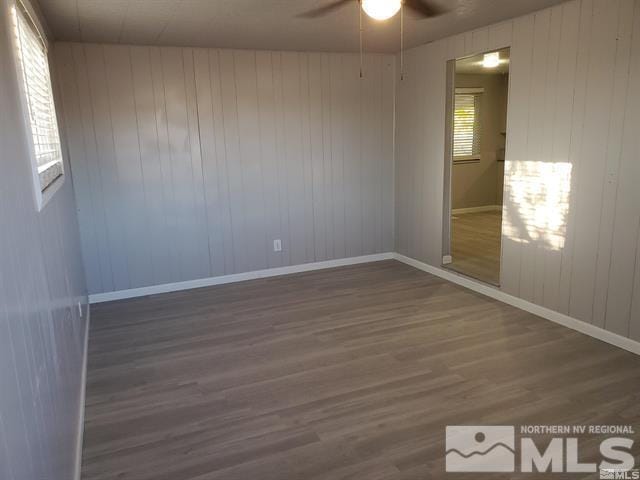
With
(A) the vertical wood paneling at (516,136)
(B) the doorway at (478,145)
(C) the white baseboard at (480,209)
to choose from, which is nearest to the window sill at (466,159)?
(B) the doorway at (478,145)

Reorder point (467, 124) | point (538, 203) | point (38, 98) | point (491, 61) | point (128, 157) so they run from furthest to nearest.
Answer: point (467, 124), point (491, 61), point (128, 157), point (538, 203), point (38, 98)

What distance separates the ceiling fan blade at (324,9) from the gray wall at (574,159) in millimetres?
1481

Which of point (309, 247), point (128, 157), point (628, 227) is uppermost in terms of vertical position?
point (128, 157)

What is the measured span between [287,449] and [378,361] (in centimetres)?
102

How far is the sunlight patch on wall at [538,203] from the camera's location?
3551 millimetres

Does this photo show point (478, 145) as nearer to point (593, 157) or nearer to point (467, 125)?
point (467, 125)

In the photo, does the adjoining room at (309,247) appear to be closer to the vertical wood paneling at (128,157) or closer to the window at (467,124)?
the vertical wood paneling at (128,157)

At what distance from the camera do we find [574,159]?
3.41 meters

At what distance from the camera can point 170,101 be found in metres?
4.49

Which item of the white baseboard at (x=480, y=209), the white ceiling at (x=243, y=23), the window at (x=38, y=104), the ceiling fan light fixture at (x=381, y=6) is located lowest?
the white baseboard at (x=480, y=209)

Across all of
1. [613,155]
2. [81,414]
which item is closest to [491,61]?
[613,155]

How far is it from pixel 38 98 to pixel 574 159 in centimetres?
344

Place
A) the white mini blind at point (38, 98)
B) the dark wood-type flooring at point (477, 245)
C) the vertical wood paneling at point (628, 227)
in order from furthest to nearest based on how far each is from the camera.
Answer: the dark wood-type flooring at point (477, 245) → the vertical wood paneling at point (628, 227) → the white mini blind at point (38, 98)

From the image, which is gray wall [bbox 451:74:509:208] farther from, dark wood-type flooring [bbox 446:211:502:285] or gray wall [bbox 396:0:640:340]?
gray wall [bbox 396:0:640:340]
